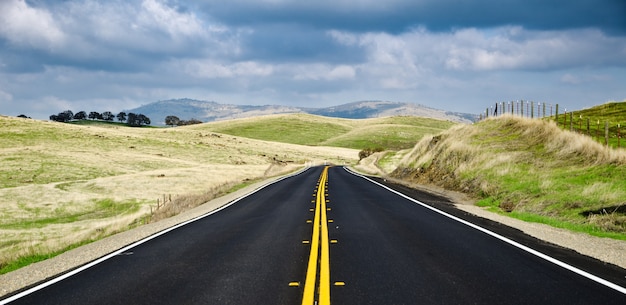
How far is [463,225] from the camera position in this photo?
12.3m

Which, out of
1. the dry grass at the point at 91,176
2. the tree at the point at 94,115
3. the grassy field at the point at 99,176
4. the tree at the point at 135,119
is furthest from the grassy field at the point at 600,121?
the tree at the point at 94,115

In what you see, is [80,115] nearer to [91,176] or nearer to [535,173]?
[91,176]

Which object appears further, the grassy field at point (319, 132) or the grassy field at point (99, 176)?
the grassy field at point (319, 132)

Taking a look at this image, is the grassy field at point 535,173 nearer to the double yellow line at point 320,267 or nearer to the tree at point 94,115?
the double yellow line at point 320,267

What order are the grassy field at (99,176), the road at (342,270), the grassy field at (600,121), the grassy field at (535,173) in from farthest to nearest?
the grassy field at (600,121)
the grassy field at (99,176)
the grassy field at (535,173)
the road at (342,270)

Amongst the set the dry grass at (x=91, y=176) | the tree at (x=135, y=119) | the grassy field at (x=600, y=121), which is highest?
the tree at (x=135, y=119)

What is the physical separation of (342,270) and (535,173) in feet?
53.1

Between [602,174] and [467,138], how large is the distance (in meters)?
15.8

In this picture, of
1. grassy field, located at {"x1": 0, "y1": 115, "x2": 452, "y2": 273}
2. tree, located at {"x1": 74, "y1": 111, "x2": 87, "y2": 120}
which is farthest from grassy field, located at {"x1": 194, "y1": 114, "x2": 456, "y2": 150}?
tree, located at {"x1": 74, "y1": 111, "x2": 87, "y2": 120}

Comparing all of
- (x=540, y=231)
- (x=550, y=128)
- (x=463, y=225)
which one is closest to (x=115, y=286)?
(x=463, y=225)

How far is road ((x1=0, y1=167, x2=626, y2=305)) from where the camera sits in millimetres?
6211

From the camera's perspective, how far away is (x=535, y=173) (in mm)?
20453

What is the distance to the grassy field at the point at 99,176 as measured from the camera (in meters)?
20.3

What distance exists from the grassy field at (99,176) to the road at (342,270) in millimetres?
4693
